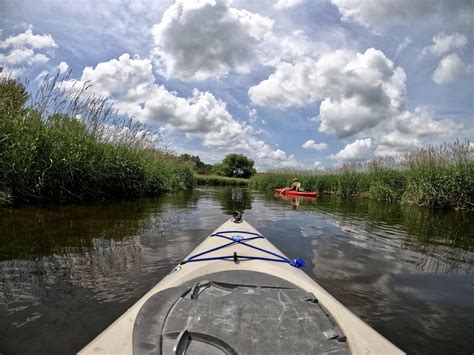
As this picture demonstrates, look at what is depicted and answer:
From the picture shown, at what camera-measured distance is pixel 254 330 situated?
4.28 ft

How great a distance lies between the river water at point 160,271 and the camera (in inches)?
72.5

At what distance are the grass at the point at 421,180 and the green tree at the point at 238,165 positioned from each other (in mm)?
47156

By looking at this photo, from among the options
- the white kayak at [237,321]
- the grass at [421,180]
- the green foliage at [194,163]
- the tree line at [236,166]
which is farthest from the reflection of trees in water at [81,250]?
the tree line at [236,166]

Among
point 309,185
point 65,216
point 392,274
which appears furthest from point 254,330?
point 309,185

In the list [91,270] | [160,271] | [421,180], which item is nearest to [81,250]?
[91,270]

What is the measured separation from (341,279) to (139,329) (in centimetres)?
210

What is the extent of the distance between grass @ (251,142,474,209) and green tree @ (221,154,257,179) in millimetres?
47156

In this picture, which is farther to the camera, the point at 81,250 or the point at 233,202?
the point at 233,202

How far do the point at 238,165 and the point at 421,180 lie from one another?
55083 millimetres

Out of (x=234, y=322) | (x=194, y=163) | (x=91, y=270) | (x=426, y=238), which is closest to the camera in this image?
(x=234, y=322)

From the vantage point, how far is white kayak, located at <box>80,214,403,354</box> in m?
1.21

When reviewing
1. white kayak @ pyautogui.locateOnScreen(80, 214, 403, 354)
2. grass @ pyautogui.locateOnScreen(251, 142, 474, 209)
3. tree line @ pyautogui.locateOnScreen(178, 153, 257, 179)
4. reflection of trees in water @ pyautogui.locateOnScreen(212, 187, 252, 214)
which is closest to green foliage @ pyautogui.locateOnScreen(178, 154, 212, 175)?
tree line @ pyautogui.locateOnScreen(178, 153, 257, 179)

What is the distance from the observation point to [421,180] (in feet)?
33.6

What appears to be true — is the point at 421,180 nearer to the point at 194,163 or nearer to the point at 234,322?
the point at 234,322
